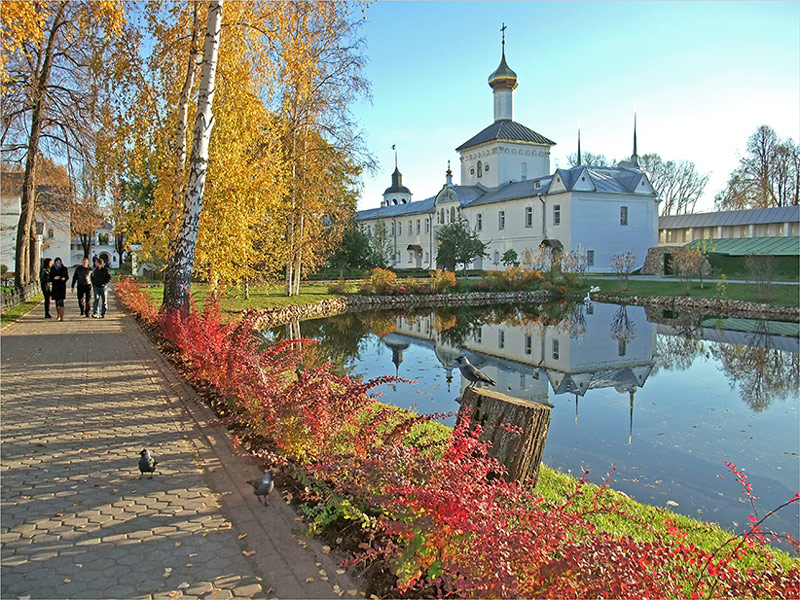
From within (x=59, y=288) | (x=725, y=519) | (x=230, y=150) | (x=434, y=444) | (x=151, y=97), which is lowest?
(x=725, y=519)

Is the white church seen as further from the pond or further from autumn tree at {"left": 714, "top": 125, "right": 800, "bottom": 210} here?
the pond

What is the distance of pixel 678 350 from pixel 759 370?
115 inches

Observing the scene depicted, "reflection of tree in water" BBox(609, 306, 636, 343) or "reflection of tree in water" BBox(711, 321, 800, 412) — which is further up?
"reflection of tree in water" BBox(609, 306, 636, 343)

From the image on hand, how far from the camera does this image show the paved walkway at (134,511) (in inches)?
128

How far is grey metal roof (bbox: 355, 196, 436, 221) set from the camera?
200 ft

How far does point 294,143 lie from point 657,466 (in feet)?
61.4

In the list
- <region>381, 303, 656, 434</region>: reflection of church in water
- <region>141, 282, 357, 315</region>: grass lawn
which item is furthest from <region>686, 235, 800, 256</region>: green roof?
<region>141, 282, 357, 315</region>: grass lawn

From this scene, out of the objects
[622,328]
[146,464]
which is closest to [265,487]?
[146,464]

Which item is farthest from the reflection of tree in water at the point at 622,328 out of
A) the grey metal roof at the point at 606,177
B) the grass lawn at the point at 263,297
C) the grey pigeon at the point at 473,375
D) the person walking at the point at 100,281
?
the grey metal roof at the point at 606,177

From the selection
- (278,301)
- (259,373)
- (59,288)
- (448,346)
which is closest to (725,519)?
(259,373)

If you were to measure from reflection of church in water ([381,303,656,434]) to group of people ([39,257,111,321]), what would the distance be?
8.10 m

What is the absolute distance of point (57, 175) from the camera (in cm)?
2483

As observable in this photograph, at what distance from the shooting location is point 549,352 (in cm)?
1540

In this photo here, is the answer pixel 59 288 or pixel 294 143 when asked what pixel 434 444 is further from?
pixel 294 143
